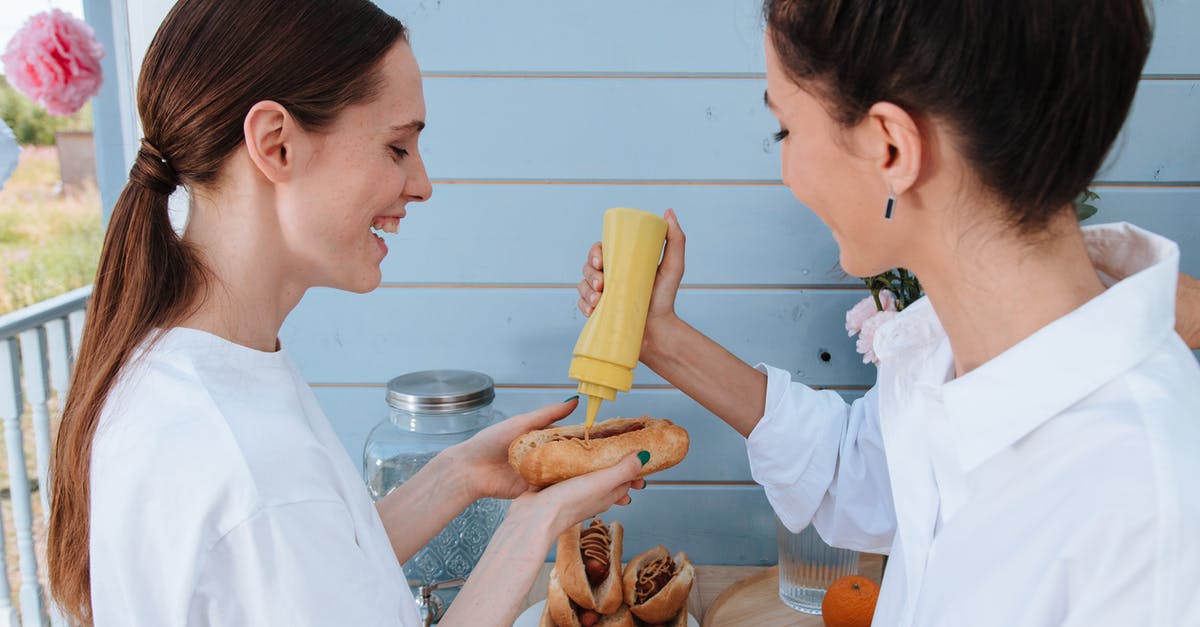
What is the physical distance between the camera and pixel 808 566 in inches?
56.5

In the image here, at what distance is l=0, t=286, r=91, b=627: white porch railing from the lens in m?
2.18

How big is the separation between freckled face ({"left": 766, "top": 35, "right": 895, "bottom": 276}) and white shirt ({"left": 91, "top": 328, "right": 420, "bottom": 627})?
0.54 metres

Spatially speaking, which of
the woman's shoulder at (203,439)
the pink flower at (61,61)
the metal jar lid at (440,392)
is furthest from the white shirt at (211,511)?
the pink flower at (61,61)

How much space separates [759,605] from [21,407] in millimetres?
1986

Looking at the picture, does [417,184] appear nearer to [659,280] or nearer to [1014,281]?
[659,280]

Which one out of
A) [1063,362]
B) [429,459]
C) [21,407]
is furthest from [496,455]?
[21,407]

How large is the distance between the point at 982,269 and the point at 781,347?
35.0 inches

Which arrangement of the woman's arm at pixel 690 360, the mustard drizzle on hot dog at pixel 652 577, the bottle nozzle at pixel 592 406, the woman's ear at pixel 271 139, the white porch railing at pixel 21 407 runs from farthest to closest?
the white porch railing at pixel 21 407, the mustard drizzle on hot dog at pixel 652 577, the woman's arm at pixel 690 360, the bottle nozzle at pixel 592 406, the woman's ear at pixel 271 139

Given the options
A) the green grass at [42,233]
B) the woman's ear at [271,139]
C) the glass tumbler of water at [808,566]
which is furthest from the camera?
the green grass at [42,233]

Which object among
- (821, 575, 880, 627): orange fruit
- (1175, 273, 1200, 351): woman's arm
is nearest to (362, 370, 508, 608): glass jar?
(821, 575, 880, 627): orange fruit

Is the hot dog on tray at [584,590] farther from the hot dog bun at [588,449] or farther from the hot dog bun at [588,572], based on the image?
the hot dog bun at [588,449]

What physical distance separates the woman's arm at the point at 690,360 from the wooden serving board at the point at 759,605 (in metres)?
0.39

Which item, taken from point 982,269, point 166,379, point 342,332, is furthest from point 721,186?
point 166,379

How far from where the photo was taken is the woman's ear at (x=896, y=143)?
0.67 meters
